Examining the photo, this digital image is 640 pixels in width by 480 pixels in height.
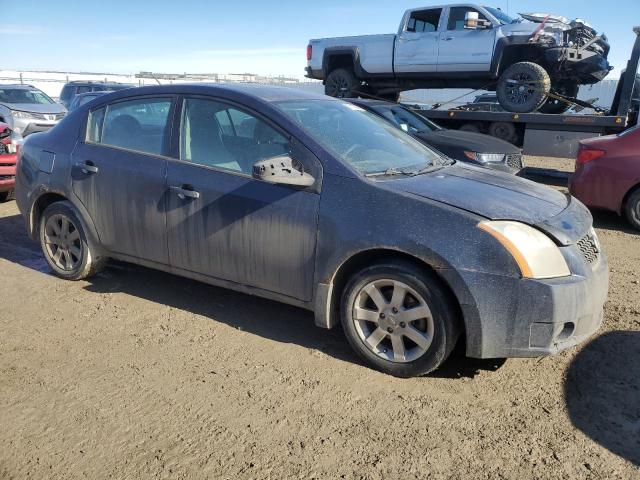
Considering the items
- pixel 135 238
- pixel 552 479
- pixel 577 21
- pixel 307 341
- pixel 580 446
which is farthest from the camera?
pixel 577 21

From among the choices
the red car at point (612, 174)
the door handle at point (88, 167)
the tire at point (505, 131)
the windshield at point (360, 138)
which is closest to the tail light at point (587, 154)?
the red car at point (612, 174)

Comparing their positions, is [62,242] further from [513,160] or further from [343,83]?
[343,83]

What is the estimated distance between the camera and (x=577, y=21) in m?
10.7

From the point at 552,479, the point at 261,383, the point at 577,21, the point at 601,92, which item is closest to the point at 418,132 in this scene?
the point at 577,21

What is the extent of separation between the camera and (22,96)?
15.4 metres

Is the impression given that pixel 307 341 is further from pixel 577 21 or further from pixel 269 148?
pixel 577 21

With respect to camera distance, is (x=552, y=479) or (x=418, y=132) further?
(x=418, y=132)

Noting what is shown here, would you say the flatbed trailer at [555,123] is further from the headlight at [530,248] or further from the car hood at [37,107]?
the car hood at [37,107]

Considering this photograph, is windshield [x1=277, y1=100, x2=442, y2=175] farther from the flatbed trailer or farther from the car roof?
the flatbed trailer

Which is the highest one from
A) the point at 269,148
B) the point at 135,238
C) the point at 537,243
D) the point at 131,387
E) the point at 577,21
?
the point at 577,21

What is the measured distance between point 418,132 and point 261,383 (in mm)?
6261

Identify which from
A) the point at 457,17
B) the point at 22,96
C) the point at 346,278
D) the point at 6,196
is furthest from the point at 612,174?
the point at 22,96

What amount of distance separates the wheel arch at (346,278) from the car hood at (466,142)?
16.7 feet

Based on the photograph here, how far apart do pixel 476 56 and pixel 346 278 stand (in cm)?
988
